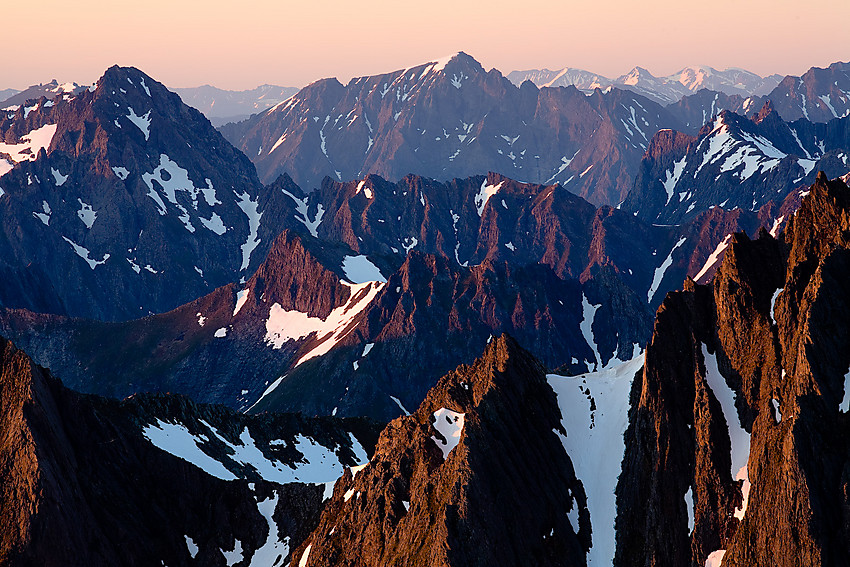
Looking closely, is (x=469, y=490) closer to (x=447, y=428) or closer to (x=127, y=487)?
(x=447, y=428)

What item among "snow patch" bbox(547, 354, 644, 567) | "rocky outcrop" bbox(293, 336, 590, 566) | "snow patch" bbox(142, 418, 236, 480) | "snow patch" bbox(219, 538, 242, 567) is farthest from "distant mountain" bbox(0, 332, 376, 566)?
"snow patch" bbox(547, 354, 644, 567)

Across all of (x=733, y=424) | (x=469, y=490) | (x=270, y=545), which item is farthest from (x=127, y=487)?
(x=733, y=424)

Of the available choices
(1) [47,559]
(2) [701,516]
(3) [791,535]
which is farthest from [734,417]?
(1) [47,559]

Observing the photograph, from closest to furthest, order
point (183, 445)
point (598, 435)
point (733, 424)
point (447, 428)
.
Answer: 1. point (733, 424)
2. point (447, 428)
3. point (598, 435)
4. point (183, 445)

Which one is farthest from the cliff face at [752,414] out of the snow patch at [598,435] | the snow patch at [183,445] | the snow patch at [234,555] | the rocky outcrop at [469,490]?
the snow patch at [183,445]

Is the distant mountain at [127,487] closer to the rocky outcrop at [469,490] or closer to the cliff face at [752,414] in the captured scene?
the rocky outcrop at [469,490]

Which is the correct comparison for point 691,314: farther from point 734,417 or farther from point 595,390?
point 595,390
